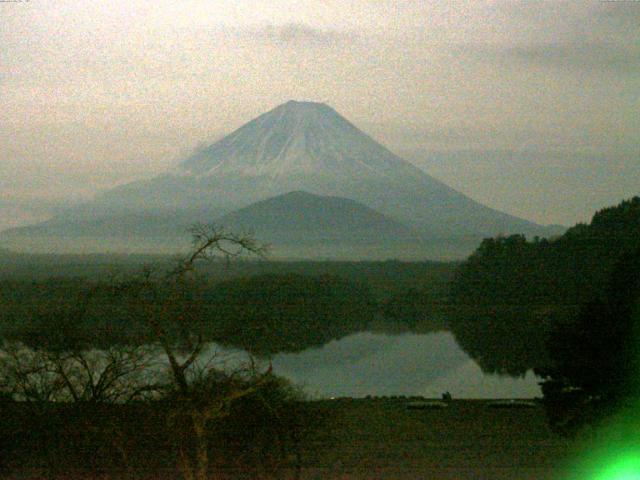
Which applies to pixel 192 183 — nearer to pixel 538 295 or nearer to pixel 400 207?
pixel 400 207

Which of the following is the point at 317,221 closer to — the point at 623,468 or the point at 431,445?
the point at 431,445

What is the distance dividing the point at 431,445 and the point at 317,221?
1700 cm

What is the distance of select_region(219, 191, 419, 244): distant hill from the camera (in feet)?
73.0

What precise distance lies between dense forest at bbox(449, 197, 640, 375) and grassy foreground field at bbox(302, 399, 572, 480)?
11.5 ft

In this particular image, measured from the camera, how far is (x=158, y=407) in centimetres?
614

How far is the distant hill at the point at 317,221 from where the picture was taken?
22250mm

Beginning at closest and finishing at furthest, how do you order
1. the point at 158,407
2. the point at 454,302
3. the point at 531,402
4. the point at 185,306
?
the point at 185,306, the point at 158,407, the point at 531,402, the point at 454,302

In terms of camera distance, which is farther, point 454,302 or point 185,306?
point 454,302

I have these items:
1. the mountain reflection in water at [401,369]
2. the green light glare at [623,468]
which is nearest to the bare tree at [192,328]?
the green light glare at [623,468]

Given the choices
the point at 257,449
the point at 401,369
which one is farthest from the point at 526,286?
the point at 257,449

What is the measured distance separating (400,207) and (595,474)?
25971 millimetres

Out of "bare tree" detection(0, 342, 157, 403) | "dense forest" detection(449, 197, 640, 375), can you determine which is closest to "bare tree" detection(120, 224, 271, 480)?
"bare tree" detection(0, 342, 157, 403)

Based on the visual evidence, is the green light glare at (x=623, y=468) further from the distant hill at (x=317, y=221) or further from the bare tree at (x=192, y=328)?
the distant hill at (x=317, y=221)

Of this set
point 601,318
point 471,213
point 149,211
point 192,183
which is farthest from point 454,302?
point 471,213
